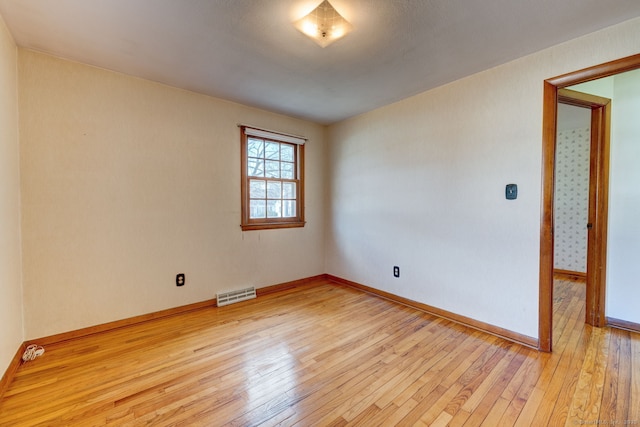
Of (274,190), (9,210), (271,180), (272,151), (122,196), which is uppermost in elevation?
(272,151)

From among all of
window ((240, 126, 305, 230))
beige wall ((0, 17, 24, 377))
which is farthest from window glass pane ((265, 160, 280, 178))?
beige wall ((0, 17, 24, 377))

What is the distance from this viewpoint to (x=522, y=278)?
212 cm

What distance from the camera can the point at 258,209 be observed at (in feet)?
11.0

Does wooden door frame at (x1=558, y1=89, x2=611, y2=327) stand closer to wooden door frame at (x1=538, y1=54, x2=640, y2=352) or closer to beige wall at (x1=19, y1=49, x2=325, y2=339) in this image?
wooden door frame at (x1=538, y1=54, x2=640, y2=352)

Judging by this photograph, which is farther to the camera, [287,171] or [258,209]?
[287,171]

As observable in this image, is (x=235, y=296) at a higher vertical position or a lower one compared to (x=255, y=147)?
lower

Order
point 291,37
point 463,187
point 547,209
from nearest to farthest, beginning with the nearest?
point 291,37 < point 547,209 < point 463,187

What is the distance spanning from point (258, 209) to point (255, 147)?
2.56ft

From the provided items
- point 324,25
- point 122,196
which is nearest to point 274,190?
point 122,196

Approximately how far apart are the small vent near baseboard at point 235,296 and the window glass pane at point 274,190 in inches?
46.8

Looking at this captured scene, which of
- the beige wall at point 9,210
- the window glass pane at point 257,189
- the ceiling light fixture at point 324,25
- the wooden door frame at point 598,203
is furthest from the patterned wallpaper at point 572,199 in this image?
the beige wall at point 9,210

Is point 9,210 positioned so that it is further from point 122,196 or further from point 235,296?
point 235,296

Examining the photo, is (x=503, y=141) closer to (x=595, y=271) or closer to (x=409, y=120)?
(x=409, y=120)

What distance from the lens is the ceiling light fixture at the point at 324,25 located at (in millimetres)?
Answer: 1583
